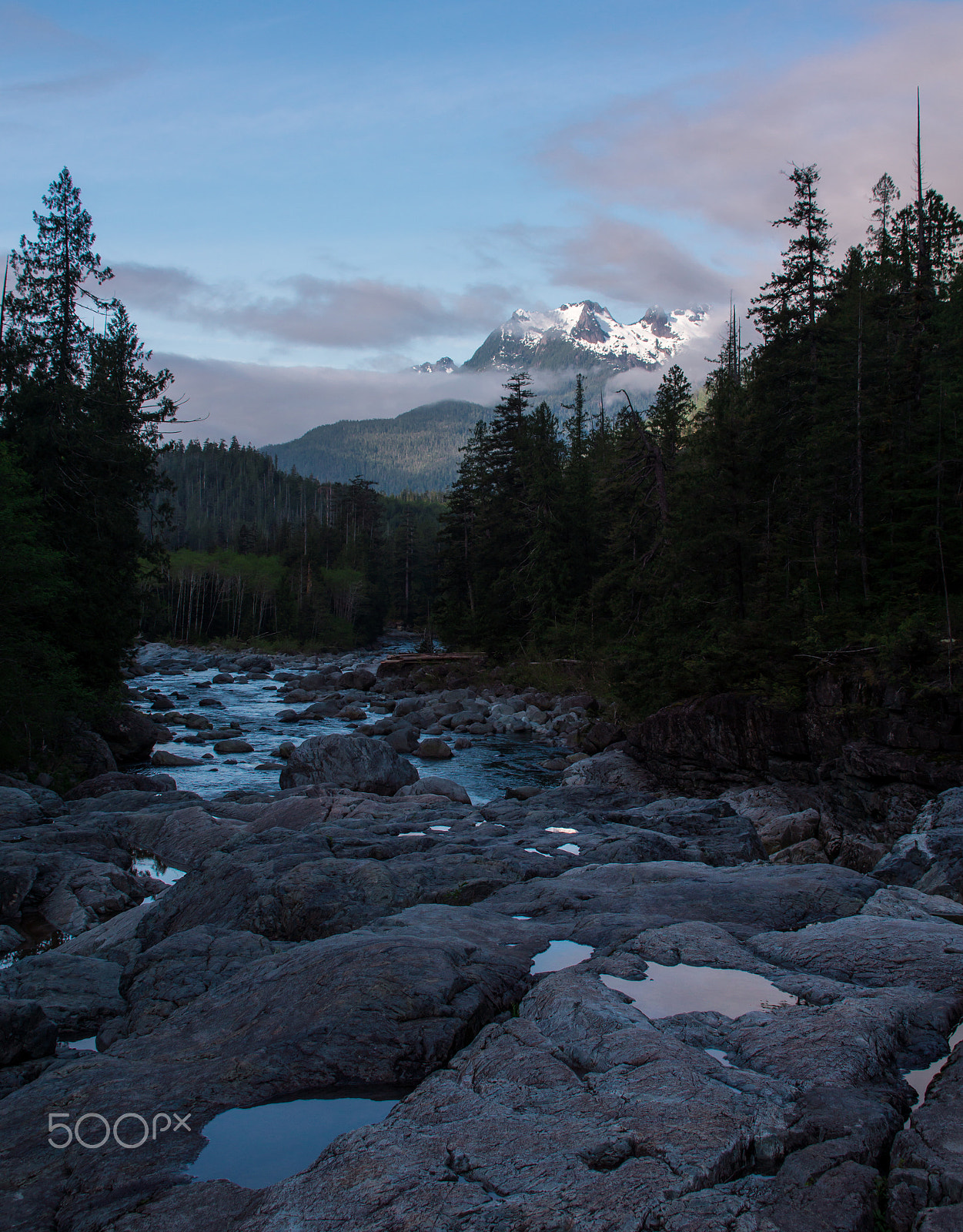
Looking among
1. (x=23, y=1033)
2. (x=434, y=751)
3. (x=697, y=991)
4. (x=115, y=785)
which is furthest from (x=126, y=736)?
(x=697, y=991)

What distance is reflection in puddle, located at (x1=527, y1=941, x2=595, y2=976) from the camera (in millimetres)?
5535

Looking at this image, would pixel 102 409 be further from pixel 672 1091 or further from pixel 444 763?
pixel 672 1091

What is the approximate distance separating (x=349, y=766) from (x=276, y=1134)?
12286mm

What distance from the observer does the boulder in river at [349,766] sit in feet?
52.1

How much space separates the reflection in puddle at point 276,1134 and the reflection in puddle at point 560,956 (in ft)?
5.14

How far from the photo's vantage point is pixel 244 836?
1064 centimetres

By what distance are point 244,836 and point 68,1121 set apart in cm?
677

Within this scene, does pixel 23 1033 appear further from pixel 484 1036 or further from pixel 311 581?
pixel 311 581

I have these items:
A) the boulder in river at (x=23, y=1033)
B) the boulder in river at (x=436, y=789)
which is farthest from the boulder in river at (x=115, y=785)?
the boulder in river at (x=23, y=1033)

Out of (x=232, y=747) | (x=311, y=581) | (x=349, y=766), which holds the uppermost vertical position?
(x=311, y=581)

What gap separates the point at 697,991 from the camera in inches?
196

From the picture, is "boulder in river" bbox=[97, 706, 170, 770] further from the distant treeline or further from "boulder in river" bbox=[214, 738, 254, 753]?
the distant treeline

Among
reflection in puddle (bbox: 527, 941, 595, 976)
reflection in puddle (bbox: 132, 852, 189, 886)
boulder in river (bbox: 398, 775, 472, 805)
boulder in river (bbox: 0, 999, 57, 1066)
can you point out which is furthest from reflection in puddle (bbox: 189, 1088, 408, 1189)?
boulder in river (bbox: 398, 775, 472, 805)

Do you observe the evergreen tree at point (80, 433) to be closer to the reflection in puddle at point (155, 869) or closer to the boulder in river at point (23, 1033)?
the reflection in puddle at point (155, 869)
